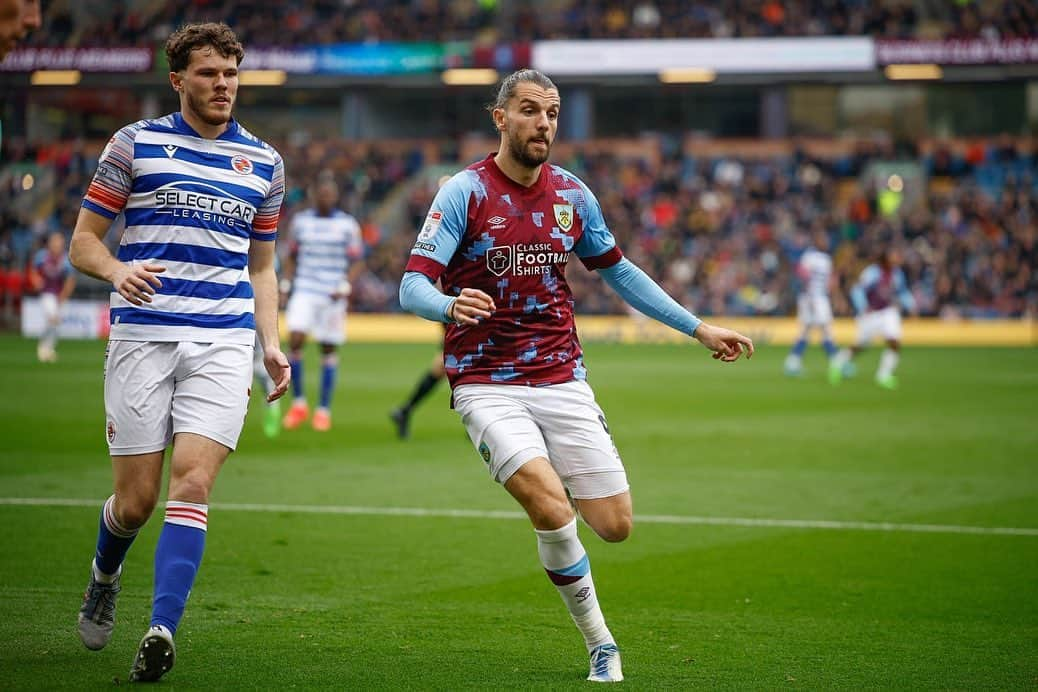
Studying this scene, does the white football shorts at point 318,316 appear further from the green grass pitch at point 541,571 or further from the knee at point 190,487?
the knee at point 190,487

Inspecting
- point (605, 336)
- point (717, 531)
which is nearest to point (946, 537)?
point (717, 531)

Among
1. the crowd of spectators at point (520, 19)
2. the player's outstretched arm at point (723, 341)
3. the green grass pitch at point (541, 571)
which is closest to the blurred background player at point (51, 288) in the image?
the green grass pitch at point (541, 571)

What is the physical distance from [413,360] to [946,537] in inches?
802

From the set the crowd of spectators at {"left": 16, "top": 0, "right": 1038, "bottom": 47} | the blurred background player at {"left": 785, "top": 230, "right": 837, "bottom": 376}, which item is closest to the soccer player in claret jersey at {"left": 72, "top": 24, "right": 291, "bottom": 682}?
the blurred background player at {"left": 785, "top": 230, "right": 837, "bottom": 376}

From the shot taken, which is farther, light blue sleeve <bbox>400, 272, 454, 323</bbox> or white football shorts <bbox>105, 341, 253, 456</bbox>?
→ white football shorts <bbox>105, 341, 253, 456</bbox>

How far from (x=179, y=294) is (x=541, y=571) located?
3.21 metres

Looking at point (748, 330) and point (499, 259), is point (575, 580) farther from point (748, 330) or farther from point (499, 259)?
point (748, 330)

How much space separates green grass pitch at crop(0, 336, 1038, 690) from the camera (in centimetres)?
573

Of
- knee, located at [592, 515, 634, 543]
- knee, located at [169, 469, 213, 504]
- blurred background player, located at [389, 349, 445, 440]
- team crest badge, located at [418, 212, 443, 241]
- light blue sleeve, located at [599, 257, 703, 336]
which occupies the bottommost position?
blurred background player, located at [389, 349, 445, 440]

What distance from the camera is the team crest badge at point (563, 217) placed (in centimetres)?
580

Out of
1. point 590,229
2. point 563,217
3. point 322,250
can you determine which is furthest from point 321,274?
point 563,217

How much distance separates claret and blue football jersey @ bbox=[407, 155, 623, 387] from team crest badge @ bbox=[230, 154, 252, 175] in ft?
2.51

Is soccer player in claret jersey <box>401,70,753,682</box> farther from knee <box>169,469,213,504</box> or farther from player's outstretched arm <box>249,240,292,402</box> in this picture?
knee <box>169,469,213,504</box>

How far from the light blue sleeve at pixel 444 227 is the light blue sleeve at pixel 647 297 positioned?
777 mm
